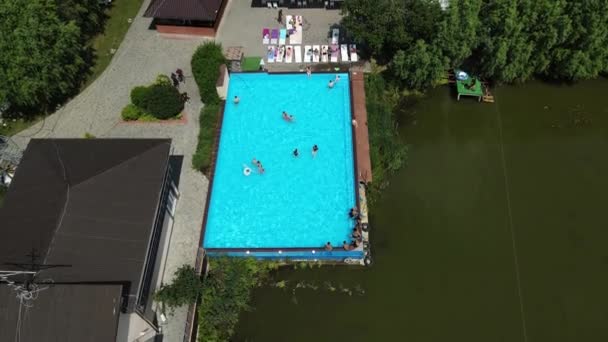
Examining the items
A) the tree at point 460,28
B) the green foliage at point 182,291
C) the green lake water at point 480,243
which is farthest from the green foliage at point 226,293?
the tree at point 460,28

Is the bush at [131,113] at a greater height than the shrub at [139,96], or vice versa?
the shrub at [139,96]

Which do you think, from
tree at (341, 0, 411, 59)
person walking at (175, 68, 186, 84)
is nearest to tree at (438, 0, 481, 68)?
tree at (341, 0, 411, 59)

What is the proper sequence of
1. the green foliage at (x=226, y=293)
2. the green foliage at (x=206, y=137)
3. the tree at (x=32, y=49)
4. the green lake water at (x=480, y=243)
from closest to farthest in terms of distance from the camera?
the green foliage at (x=226, y=293)
the green lake water at (x=480, y=243)
the tree at (x=32, y=49)
the green foliage at (x=206, y=137)

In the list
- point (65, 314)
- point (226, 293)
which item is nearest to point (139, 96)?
point (226, 293)

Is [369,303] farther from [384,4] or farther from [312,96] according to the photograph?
[384,4]

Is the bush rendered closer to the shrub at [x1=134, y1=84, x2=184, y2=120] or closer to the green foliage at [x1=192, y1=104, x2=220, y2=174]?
the shrub at [x1=134, y1=84, x2=184, y2=120]

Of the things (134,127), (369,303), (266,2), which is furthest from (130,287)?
(266,2)

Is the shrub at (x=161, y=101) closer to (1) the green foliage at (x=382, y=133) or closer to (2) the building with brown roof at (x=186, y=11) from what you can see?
(2) the building with brown roof at (x=186, y=11)
